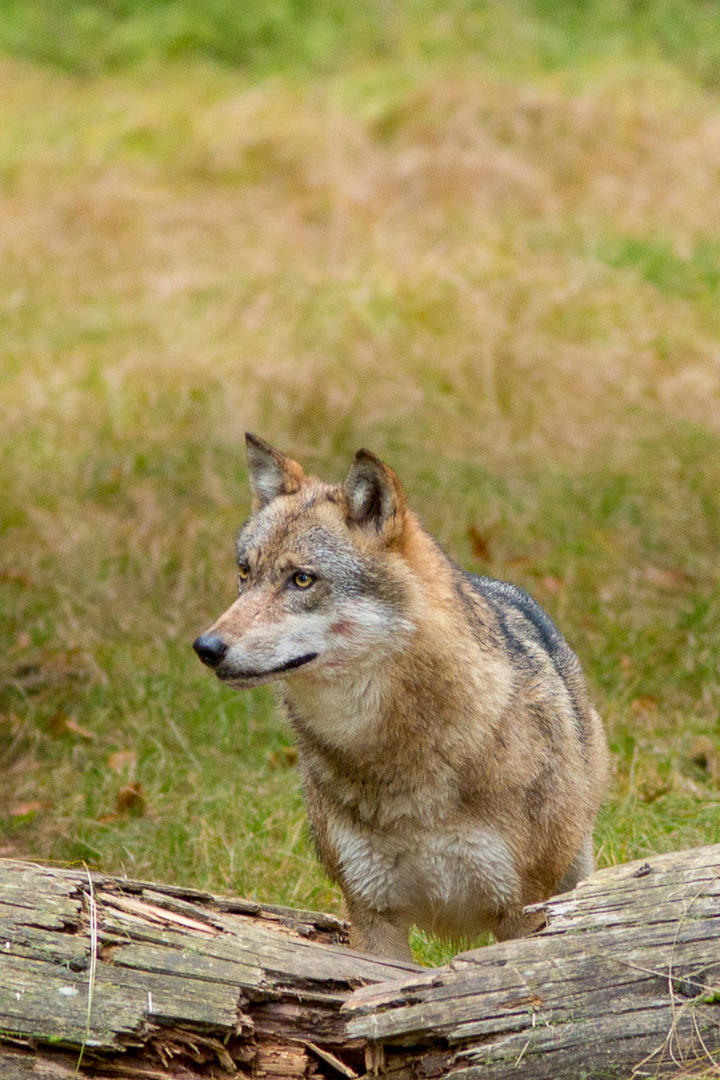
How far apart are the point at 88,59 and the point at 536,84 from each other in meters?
6.34

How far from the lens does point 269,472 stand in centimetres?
479

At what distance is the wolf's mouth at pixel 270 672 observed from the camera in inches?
159

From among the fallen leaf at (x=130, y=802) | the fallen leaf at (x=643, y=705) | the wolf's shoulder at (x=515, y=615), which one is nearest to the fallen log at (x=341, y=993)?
the wolf's shoulder at (x=515, y=615)

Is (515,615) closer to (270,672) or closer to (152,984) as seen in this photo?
(270,672)

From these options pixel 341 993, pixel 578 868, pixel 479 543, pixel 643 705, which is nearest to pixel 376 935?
pixel 341 993

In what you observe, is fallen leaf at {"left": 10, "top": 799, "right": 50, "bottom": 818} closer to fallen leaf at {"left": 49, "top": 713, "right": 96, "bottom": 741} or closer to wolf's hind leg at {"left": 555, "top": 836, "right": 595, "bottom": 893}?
fallen leaf at {"left": 49, "top": 713, "right": 96, "bottom": 741}

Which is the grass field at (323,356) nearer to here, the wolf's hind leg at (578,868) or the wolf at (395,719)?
the wolf's hind leg at (578,868)

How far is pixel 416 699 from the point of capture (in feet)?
13.9

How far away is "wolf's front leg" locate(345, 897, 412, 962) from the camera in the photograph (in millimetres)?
Answer: 4242

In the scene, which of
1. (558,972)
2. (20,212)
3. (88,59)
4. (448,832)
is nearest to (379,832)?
(448,832)

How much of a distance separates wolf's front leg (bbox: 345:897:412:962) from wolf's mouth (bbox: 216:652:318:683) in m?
0.84

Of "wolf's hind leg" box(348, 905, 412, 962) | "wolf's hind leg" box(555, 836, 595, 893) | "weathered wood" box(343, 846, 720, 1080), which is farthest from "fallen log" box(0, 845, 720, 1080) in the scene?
"wolf's hind leg" box(555, 836, 595, 893)

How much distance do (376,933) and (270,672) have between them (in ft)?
3.15

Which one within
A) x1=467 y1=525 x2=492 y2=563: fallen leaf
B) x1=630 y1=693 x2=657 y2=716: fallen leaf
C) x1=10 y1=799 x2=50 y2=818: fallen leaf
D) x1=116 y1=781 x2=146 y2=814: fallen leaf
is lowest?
x1=10 y1=799 x2=50 y2=818: fallen leaf
